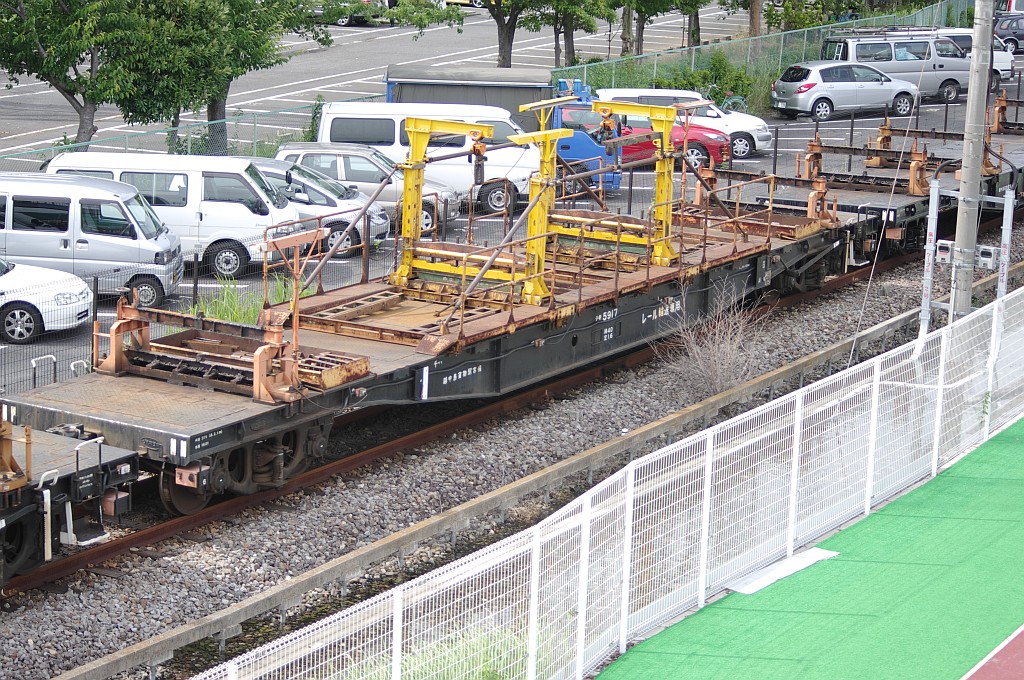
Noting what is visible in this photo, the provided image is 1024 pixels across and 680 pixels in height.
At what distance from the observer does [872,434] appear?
11.3 meters

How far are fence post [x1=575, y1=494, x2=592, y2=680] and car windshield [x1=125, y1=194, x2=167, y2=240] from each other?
11373mm

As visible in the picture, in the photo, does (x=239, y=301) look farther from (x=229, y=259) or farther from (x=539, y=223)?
(x=539, y=223)

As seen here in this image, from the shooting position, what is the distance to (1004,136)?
27.7 metres

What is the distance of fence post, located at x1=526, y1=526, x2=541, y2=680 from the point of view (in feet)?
25.5

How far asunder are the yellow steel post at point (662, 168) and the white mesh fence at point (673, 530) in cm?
433

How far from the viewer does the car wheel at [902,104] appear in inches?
1390

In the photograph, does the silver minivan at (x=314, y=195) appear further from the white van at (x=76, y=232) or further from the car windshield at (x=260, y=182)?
the white van at (x=76, y=232)

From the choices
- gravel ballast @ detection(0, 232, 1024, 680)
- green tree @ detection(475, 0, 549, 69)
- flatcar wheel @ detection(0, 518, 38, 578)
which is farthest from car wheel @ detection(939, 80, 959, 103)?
flatcar wheel @ detection(0, 518, 38, 578)

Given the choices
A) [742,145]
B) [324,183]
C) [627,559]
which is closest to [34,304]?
[324,183]

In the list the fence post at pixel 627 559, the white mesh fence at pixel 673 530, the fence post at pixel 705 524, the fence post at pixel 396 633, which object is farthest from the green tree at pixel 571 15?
the fence post at pixel 396 633

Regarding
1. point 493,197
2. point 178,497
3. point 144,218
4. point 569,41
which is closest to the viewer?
point 178,497

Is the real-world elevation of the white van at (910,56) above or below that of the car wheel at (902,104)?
above

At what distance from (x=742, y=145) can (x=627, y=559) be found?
22.5 meters

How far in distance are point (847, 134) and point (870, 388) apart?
929 inches
